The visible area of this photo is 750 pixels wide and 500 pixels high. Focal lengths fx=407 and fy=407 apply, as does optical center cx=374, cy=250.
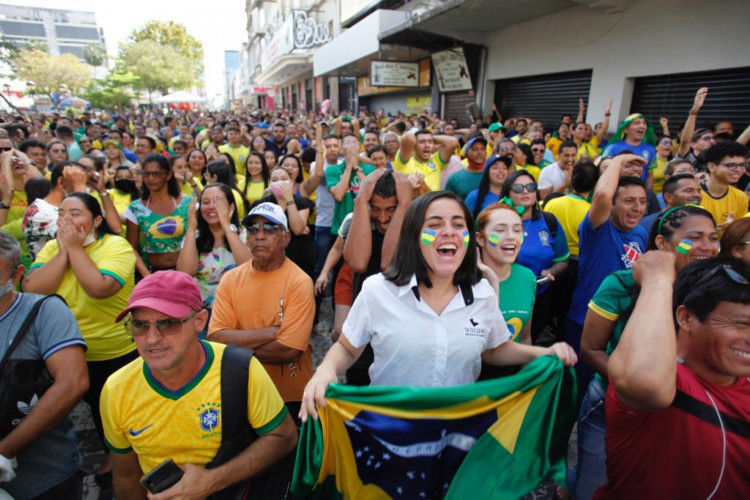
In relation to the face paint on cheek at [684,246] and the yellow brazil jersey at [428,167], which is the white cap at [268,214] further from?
the yellow brazil jersey at [428,167]

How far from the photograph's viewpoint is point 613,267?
2.88 m

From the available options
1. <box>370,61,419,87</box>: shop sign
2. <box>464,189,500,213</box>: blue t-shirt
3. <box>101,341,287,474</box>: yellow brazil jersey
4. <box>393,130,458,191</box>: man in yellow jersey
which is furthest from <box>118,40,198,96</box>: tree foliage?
<box>101,341,287,474</box>: yellow brazil jersey

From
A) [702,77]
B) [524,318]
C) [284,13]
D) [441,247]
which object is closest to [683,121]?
[702,77]

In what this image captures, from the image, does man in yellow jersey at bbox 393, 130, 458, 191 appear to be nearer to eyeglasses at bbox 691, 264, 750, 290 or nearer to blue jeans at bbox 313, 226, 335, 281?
blue jeans at bbox 313, 226, 335, 281

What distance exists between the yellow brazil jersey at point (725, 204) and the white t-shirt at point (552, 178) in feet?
5.83

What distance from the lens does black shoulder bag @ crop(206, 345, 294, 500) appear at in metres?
1.73

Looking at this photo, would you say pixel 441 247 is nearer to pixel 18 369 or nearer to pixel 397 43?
pixel 18 369

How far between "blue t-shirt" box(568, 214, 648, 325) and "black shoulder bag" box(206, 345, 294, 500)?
7.75 feet

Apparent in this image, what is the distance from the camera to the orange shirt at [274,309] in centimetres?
246

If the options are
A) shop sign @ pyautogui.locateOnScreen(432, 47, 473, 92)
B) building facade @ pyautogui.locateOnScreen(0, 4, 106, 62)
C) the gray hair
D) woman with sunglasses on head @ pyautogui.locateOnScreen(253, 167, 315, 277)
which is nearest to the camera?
the gray hair

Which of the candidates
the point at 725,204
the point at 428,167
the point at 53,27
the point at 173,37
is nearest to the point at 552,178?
the point at 428,167

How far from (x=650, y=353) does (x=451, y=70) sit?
1493 centimetres

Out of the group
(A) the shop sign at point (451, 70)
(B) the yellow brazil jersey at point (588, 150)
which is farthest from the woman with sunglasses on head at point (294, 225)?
(A) the shop sign at point (451, 70)

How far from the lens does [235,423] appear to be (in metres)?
1.75
